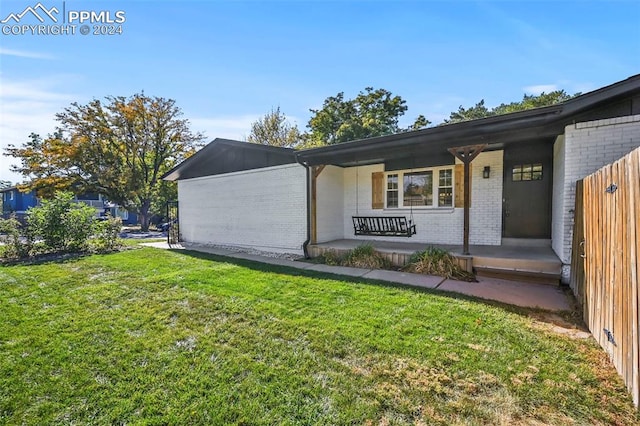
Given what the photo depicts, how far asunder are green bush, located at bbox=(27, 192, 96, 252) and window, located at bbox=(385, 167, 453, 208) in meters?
9.94

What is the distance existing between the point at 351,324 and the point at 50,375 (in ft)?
9.65

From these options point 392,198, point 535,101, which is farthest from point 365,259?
point 535,101

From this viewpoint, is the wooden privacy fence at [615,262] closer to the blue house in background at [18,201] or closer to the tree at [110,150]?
the tree at [110,150]

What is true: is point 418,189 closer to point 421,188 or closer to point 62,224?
point 421,188

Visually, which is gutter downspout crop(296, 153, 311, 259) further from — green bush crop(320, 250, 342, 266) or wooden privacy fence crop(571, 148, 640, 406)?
wooden privacy fence crop(571, 148, 640, 406)

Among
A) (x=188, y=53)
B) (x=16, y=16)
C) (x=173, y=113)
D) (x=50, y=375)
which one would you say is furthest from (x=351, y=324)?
(x=173, y=113)

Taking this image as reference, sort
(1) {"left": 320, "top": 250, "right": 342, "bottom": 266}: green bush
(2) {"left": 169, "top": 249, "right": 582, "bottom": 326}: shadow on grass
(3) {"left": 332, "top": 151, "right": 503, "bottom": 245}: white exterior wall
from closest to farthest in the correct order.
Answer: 1. (2) {"left": 169, "top": 249, "right": 582, "bottom": 326}: shadow on grass
2. (1) {"left": 320, "top": 250, "right": 342, "bottom": 266}: green bush
3. (3) {"left": 332, "top": 151, "right": 503, "bottom": 245}: white exterior wall

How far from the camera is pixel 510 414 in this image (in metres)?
1.98

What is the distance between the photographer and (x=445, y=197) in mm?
7777

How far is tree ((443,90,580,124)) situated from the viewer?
22377mm

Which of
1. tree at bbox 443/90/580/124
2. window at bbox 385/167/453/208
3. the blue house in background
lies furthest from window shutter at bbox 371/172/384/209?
the blue house in background

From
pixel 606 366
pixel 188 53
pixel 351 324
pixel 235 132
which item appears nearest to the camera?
pixel 606 366

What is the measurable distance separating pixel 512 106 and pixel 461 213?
24350mm

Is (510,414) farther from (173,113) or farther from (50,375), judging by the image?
(173,113)
